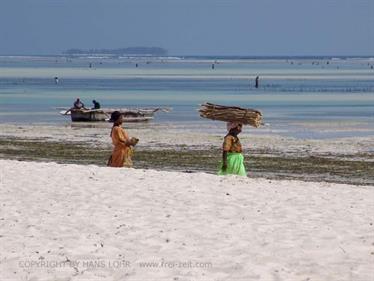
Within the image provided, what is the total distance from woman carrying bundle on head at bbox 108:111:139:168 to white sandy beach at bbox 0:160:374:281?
1126 millimetres

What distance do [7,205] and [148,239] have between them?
9.18ft

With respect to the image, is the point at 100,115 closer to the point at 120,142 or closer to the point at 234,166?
the point at 120,142

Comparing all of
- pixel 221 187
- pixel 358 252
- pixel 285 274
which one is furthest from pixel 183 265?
pixel 221 187

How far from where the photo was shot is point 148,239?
979 centimetres

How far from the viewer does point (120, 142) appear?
53.1 ft

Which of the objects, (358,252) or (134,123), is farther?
(134,123)

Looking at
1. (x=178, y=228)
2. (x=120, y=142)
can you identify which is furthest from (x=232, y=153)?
(x=178, y=228)

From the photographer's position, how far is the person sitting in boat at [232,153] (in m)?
15.0

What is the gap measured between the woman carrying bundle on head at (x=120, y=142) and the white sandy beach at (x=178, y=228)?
1126 millimetres

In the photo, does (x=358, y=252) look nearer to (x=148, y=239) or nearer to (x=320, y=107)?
(x=148, y=239)

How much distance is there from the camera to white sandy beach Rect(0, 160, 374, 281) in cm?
851

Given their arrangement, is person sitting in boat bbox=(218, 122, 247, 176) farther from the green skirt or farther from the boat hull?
the boat hull

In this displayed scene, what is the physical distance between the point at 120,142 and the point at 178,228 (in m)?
5.96

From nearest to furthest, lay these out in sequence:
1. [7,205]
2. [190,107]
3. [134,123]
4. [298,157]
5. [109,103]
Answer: [7,205] < [298,157] < [134,123] < [190,107] < [109,103]
